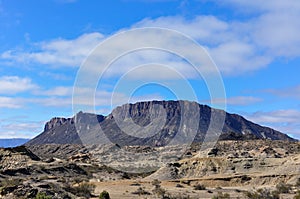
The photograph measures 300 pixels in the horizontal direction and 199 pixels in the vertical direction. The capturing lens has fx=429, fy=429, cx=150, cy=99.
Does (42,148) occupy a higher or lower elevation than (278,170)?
higher

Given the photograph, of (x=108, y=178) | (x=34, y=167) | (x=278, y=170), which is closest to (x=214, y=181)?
(x=278, y=170)

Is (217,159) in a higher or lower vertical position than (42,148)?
lower

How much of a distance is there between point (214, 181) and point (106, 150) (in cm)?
8106

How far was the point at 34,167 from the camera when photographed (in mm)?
66625

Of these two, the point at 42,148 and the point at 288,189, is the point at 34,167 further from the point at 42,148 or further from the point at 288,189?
the point at 42,148

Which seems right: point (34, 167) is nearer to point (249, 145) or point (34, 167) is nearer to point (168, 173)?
point (168, 173)

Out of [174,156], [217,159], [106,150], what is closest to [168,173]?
[217,159]

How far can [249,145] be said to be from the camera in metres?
111

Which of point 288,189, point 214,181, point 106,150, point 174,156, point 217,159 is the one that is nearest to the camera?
point 288,189

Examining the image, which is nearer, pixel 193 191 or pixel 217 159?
pixel 193 191

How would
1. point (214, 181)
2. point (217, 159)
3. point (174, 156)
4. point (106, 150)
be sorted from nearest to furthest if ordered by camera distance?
point (214, 181) → point (217, 159) → point (174, 156) → point (106, 150)

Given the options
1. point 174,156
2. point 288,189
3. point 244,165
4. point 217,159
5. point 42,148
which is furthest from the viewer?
point 42,148

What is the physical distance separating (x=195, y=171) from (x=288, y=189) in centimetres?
2336

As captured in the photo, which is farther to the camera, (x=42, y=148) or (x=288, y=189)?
(x=42, y=148)
